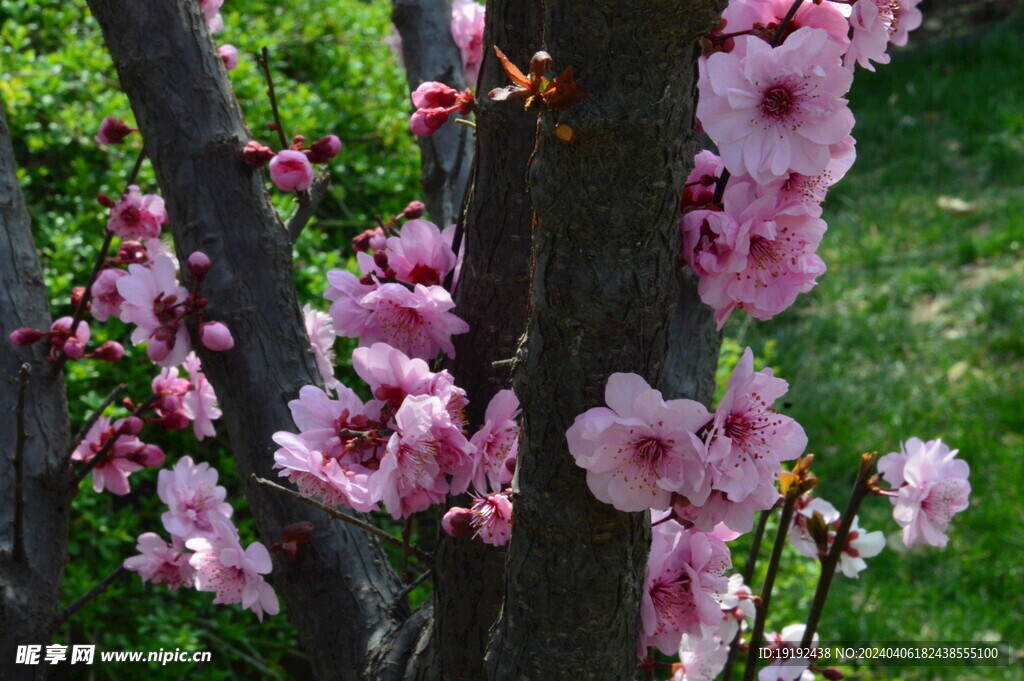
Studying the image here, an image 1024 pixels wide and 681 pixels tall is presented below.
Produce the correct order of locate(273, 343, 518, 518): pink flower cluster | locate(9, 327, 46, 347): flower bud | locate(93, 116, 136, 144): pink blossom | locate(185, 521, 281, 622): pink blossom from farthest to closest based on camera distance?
locate(93, 116, 136, 144): pink blossom → locate(9, 327, 46, 347): flower bud → locate(185, 521, 281, 622): pink blossom → locate(273, 343, 518, 518): pink flower cluster

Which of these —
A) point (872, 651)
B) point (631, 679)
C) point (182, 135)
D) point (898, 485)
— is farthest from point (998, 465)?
point (182, 135)

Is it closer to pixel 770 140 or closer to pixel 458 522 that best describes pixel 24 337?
pixel 458 522

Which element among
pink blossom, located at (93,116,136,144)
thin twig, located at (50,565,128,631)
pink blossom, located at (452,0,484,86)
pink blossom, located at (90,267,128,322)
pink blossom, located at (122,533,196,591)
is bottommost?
thin twig, located at (50,565,128,631)

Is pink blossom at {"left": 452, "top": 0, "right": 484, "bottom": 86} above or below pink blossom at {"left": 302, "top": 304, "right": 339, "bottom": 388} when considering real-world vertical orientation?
above

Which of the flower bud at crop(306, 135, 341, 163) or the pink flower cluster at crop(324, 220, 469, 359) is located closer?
the pink flower cluster at crop(324, 220, 469, 359)

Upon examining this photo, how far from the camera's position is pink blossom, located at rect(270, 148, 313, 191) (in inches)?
59.1

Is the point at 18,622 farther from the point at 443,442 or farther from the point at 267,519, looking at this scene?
the point at 443,442

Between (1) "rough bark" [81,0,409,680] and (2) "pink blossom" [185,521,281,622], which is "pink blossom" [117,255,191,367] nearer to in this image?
(1) "rough bark" [81,0,409,680]

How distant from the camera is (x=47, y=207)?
2.84 metres

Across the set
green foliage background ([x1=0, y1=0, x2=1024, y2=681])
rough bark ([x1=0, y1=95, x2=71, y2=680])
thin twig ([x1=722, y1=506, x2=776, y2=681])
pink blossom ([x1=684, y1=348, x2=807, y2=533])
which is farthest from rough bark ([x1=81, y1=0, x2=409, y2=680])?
green foliage background ([x1=0, y1=0, x2=1024, y2=681])

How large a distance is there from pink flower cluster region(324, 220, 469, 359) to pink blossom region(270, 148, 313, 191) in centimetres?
27

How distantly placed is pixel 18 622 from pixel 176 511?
305mm

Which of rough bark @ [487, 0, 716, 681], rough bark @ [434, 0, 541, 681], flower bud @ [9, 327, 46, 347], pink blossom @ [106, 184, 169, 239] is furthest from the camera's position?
pink blossom @ [106, 184, 169, 239]

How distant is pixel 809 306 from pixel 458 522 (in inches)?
149
